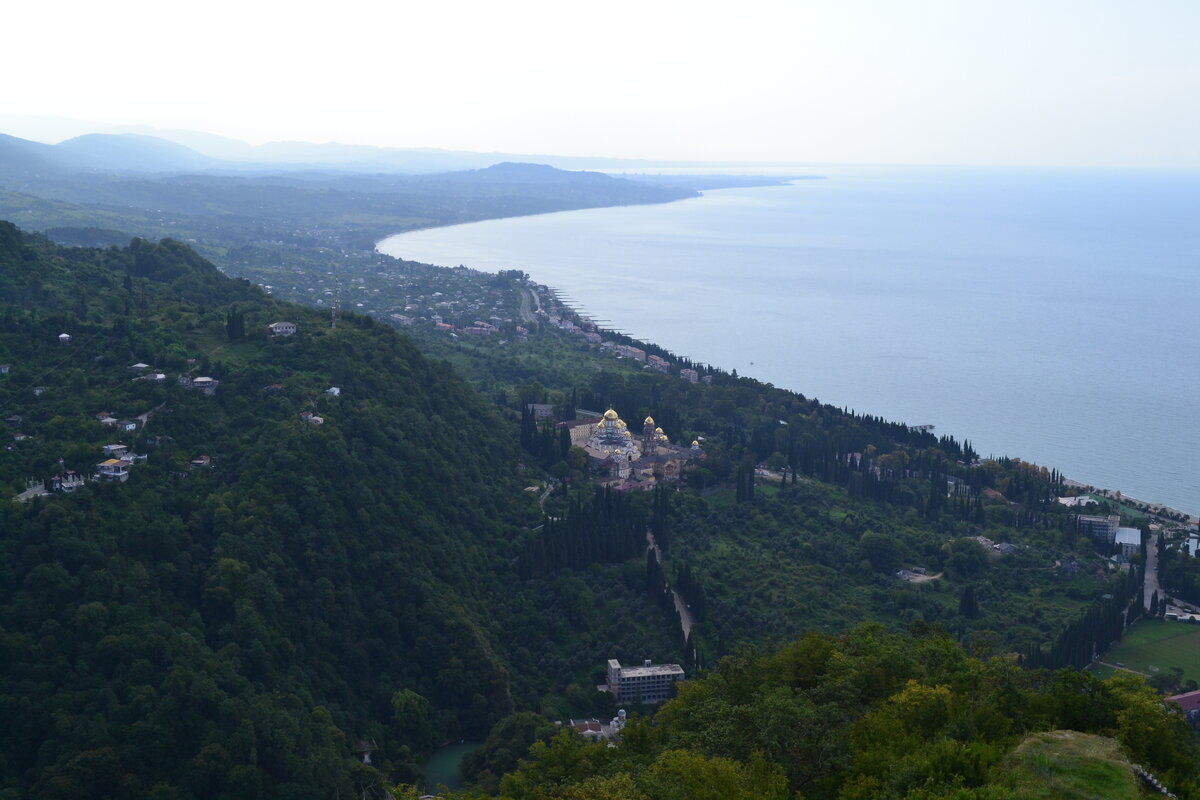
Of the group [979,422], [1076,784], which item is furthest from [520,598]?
[979,422]

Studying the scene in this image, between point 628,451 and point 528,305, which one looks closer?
point 628,451

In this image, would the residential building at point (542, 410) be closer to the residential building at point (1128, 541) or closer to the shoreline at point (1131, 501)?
the shoreline at point (1131, 501)

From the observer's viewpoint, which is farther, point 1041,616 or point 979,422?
point 979,422

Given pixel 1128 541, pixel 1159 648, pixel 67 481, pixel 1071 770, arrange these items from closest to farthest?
pixel 1071 770 < pixel 67 481 < pixel 1159 648 < pixel 1128 541

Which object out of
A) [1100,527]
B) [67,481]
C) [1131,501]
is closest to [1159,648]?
[1100,527]

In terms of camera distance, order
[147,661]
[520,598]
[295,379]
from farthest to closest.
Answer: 1. [295,379]
2. [520,598]
3. [147,661]

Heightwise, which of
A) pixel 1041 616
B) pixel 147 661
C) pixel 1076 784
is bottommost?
pixel 1041 616

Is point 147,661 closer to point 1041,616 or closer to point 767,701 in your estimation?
point 767,701

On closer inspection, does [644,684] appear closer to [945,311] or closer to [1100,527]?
[1100,527]
